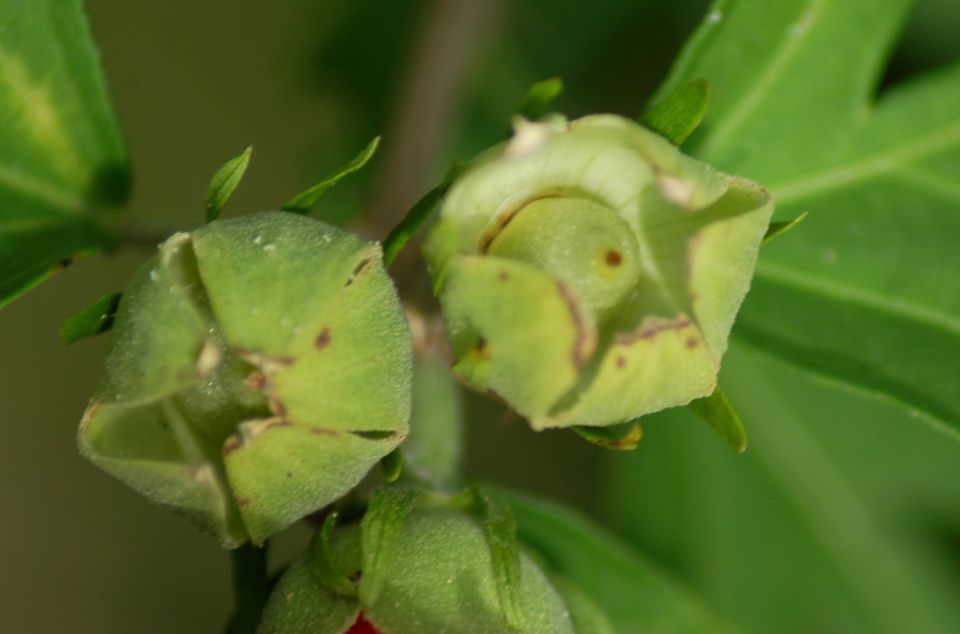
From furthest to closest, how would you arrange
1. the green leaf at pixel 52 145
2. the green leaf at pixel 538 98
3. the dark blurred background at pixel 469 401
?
the dark blurred background at pixel 469 401 → the green leaf at pixel 52 145 → the green leaf at pixel 538 98

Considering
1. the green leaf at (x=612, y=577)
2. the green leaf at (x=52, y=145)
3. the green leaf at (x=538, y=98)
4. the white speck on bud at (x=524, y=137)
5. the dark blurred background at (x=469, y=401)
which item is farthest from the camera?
the dark blurred background at (x=469, y=401)

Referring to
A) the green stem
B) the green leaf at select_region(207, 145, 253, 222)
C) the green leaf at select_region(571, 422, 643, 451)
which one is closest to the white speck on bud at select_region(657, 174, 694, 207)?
the green leaf at select_region(571, 422, 643, 451)

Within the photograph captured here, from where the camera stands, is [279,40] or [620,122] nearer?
[620,122]

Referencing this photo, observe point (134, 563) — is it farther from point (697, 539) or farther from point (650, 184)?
point (650, 184)

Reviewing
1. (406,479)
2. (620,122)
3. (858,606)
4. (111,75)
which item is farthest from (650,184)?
(111,75)

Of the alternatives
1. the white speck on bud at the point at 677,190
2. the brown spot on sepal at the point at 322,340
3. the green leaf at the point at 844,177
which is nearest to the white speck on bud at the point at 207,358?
the brown spot on sepal at the point at 322,340

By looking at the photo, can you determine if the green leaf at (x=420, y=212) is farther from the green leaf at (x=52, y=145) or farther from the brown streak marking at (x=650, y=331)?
the green leaf at (x=52, y=145)
